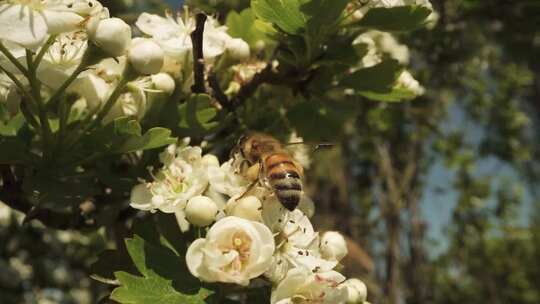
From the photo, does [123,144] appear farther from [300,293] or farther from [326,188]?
[326,188]

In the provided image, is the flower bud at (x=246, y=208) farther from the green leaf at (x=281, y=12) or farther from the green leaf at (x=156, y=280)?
the green leaf at (x=281, y=12)

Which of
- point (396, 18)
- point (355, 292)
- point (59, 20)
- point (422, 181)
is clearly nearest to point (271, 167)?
point (355, 292)

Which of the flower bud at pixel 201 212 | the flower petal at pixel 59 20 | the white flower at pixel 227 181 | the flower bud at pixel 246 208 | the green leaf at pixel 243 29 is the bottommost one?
the white flower at pixel 227 181

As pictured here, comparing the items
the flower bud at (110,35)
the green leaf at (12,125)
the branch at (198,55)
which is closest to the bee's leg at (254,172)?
the branch at (198,55)

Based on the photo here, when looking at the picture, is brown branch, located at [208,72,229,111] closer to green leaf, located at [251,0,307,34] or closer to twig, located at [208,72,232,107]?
twig, located at [208,72,232,107]

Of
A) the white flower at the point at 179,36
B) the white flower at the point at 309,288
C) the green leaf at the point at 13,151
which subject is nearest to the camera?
the white flower at the point at 309,288

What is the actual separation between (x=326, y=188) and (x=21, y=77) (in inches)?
158

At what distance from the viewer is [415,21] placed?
135 centimetres

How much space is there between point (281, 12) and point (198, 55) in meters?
0.19

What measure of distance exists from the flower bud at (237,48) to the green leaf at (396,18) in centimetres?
27

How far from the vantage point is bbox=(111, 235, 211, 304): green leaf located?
1.08 m

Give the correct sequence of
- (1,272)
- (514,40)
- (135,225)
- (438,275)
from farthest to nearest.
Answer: (438,275) < (514,40) < (1,272) < (135,225)

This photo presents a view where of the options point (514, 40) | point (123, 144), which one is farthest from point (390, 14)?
point (514, 40)

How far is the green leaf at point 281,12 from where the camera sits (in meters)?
1.27
